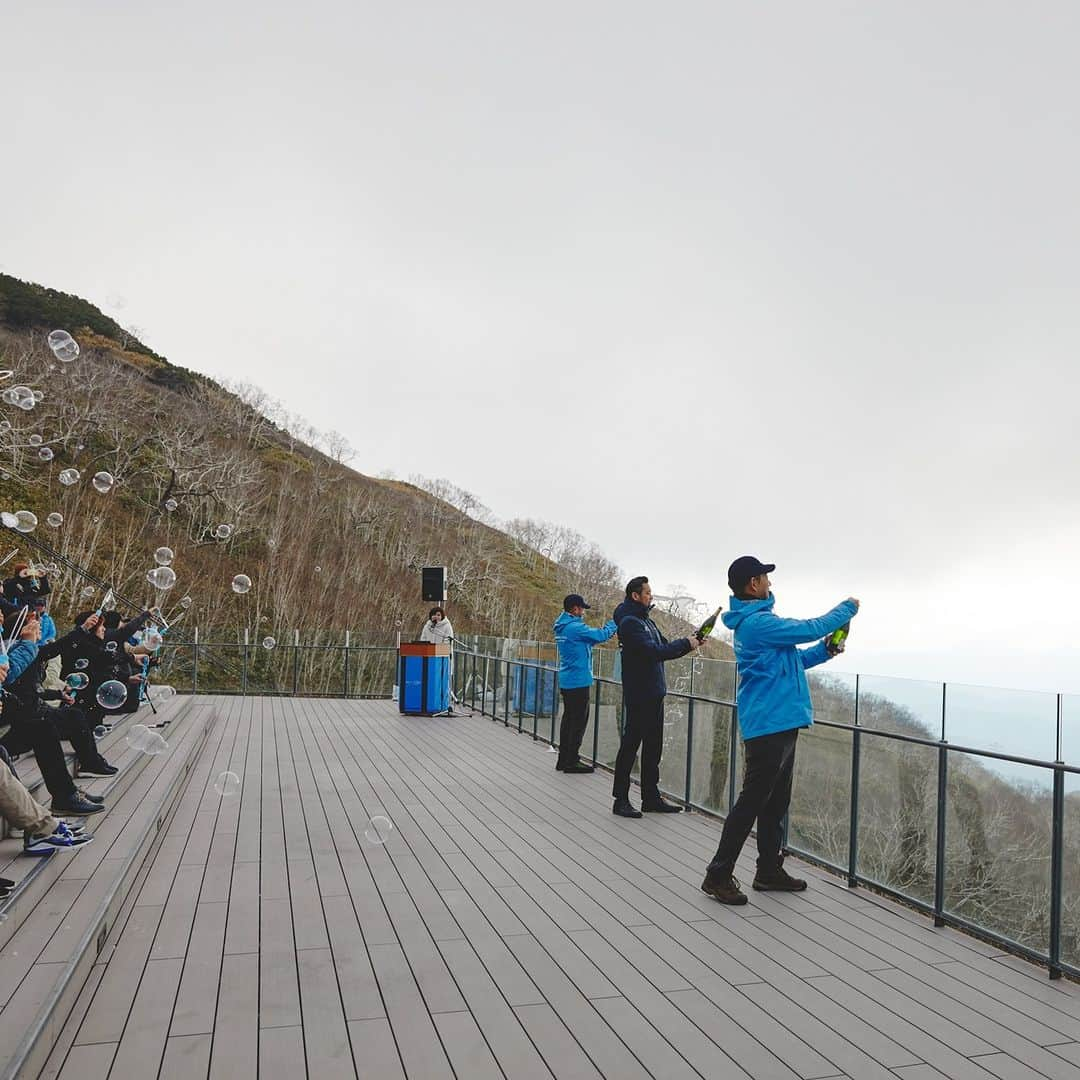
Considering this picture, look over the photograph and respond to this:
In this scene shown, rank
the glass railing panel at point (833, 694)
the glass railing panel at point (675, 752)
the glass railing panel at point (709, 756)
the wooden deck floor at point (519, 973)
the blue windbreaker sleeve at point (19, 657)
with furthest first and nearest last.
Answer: the glass railing panel at point (833, 694) < the glass railing panel at point (675, 752) < the glass railing panel at point (709, 756) < the blue windbreaker sleeve at point (19, 657) < the wooden deck floor at point (519, 973)

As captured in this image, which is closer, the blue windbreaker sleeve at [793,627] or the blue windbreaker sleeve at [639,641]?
the blue windbreaker sleeve at [793,627]

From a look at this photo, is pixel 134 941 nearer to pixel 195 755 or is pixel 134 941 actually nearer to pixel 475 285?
pixel 195 755

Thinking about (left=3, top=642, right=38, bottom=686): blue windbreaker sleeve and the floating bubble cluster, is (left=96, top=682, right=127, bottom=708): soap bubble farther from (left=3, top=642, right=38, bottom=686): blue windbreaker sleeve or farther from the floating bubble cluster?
(left=3, top=642, right=38, bottom=686): blue windbreaker sleeve

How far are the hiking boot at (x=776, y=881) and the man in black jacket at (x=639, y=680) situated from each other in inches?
65.4

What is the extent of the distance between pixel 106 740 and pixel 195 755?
1047mm

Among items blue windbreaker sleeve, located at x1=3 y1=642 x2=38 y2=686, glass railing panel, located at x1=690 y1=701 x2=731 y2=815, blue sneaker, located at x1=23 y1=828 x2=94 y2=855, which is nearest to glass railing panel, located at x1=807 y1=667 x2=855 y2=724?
glass railing panel, located at x1=690 y1=701 x2=731 y2=815

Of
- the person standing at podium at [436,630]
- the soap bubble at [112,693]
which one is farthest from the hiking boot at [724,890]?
the person standing at podium at [436,630]

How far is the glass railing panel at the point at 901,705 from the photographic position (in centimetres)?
1441

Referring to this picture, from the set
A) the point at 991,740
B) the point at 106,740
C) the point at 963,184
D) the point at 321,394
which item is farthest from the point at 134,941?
the point at 321,394


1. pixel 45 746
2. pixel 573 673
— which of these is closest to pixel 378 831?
pixel 45 746

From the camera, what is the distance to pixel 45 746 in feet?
16.8

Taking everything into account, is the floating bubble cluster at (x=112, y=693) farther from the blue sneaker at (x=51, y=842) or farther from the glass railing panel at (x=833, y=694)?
the glass railing panel at (x=833, y=694)

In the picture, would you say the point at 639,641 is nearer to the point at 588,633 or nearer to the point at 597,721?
the point at 588,633

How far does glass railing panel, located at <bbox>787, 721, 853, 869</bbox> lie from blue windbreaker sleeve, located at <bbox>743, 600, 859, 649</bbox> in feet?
4.39
